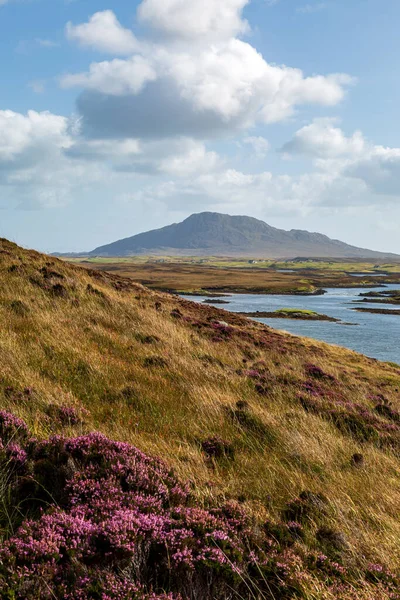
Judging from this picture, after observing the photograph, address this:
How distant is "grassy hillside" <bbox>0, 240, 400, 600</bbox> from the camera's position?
14.1ft

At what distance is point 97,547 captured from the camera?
11.9 feet

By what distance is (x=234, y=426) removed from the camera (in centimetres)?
836

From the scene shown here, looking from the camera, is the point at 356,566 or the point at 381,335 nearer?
the point at 356,566

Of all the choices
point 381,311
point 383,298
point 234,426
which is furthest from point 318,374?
point 383,298

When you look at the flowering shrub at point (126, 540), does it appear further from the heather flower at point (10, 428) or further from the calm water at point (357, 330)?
the calm water at point (357, 330)

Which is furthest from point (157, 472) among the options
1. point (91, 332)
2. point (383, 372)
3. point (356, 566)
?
point (383, 372)

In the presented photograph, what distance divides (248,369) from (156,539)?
36.5 ft

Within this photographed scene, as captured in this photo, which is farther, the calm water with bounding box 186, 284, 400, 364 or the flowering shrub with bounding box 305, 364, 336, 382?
Result: the calm water with bounding box 186, 284, 400, 364

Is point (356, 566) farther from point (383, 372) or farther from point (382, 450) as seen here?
point (383, 372)

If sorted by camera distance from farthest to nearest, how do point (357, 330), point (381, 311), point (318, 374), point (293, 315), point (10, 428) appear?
1. point (381, 311)
2. point (293, 315)
3. point (357, 330)
4. point (318, 374)
5. point (10, 428)

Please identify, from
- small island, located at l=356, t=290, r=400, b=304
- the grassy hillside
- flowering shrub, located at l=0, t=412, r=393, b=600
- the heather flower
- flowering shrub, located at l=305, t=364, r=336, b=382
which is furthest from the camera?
small island, located at l=356, t=290, r=400, b=304

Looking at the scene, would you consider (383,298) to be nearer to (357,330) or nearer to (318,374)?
(357,330)

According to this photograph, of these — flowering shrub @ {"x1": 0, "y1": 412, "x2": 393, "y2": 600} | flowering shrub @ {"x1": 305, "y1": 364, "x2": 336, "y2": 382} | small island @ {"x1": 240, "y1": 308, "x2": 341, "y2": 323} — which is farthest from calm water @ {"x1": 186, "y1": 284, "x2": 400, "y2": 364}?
flowering shrub @ {"x1": 0, "y1": 412, "x2": 393, "y2": 600}

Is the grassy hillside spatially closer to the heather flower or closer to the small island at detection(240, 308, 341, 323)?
the heather flower
